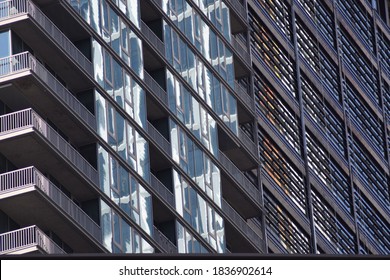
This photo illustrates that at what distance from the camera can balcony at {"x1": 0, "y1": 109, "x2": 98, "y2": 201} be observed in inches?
1886

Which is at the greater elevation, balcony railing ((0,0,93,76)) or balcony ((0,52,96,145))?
balcony railing ((0,0,93,76))

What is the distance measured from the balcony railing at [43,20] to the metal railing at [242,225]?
12.8m

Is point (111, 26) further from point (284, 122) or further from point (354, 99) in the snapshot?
point (354, 99)

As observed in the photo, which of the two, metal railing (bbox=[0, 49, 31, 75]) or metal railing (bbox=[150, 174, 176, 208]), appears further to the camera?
metal railing (bbox=[150, 174, 176, 208])

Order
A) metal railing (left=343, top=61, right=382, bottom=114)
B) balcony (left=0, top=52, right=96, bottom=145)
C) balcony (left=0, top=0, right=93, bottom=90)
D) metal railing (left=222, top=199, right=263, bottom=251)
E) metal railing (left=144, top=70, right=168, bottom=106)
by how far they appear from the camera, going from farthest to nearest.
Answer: metal railing (left=343, top=61, right=382, bottom=114) < metal railing (left=222, top=199, right=263, bottom=251) < metal railing (left=144, top=70, right=168, bottom=106) < balcony (left=0, top=0, right=93, bottom=90) < balcony (left=0, top=52, right=96, bottom=145)

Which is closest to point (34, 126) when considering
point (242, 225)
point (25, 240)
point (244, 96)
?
point (25, 240)

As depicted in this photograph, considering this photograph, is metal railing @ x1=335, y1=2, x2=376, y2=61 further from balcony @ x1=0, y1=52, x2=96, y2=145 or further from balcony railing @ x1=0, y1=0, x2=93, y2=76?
balcony @ x1=0, y1=52, x2=96, y2=145

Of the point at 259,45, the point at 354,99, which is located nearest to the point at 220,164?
the point at 259,45

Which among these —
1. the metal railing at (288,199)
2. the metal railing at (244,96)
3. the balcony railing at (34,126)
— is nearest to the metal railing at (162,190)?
the balcony railing at (34,126)

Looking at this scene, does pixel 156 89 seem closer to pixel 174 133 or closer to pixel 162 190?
pixel 174 133

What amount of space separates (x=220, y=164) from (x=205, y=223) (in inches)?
167

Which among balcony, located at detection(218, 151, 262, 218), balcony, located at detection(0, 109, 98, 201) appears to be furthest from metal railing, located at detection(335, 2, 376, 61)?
balcony, located at detection(0, 109, 98, 201)

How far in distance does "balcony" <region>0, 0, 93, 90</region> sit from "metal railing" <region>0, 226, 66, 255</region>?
812 cm

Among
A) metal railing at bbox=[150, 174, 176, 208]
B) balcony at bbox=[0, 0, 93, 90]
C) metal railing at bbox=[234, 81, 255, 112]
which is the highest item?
metal railing at bbox=[234, 81, 255, 112]
